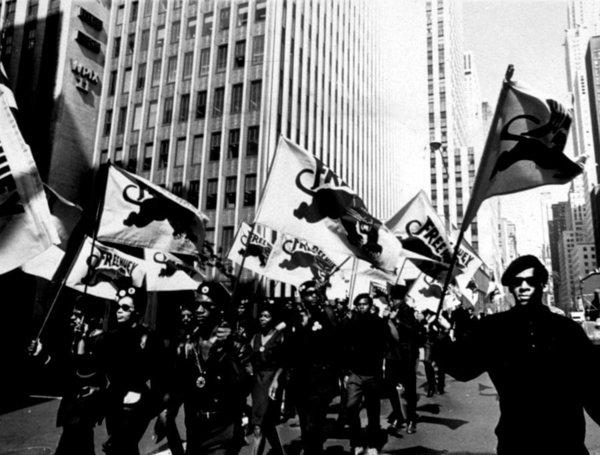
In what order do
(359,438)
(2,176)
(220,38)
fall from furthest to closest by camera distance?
(220,38) < (359,438) < (2,176)

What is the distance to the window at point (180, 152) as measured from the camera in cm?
3926

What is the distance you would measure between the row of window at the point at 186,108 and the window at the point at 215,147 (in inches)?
63.0

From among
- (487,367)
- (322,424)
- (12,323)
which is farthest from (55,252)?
(487,367)

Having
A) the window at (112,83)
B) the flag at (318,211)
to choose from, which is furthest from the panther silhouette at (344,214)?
the window at (112,83)

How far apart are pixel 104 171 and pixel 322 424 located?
3.93 metres

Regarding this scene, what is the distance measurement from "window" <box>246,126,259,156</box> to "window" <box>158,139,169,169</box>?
695 cm

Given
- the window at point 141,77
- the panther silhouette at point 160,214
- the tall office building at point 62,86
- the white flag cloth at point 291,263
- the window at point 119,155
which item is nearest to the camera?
the panther silhouette at point 160,214

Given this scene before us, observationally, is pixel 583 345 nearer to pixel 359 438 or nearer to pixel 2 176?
pixel 359 438

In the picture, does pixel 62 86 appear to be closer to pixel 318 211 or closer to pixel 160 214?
pixel 160 214

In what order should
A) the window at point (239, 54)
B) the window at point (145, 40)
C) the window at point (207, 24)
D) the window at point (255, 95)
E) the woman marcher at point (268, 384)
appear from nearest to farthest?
the woman marcher at point (268, 384) < the window at point (255, 95) < the window at point (239, 54) < the window at point (207, 24) < the window at point (145, 40)

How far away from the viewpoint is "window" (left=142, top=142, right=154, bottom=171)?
4015 centimetres

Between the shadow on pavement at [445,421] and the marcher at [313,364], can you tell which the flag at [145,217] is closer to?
the marcher at [313,364]

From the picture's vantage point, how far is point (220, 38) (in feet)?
133

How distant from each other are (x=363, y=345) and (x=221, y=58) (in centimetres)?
3711
